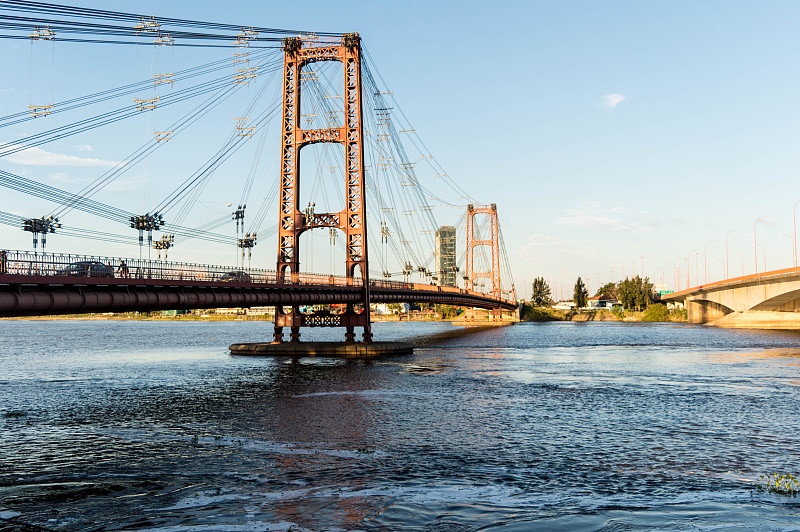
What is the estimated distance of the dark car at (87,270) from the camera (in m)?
37.3

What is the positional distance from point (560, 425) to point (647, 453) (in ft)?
20.9

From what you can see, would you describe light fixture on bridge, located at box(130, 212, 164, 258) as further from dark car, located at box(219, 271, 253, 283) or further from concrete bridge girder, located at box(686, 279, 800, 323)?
concrete bridge girder, located at box(686, 279, 800, 323)

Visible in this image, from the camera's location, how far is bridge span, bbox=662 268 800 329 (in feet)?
413

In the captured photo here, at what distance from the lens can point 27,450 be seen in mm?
26047

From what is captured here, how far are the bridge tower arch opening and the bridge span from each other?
85.1m

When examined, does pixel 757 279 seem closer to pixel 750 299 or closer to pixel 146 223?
pixel 750 299

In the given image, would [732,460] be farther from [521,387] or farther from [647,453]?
[521,387]

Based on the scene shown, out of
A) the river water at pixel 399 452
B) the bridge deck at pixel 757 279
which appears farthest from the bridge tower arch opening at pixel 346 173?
the bridge deck at pixel 757 279

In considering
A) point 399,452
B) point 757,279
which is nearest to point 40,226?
point 399,452

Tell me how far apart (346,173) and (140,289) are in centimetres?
3980

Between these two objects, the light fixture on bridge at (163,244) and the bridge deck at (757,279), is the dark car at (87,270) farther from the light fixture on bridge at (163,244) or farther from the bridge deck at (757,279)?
the bridge deck at (757,279)

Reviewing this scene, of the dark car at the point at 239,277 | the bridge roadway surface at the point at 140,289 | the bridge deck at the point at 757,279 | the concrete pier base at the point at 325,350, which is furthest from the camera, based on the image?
the bridge deck at the point at 757,279

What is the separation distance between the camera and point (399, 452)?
25.6 m

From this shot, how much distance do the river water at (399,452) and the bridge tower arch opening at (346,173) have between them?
2579 centimetres
